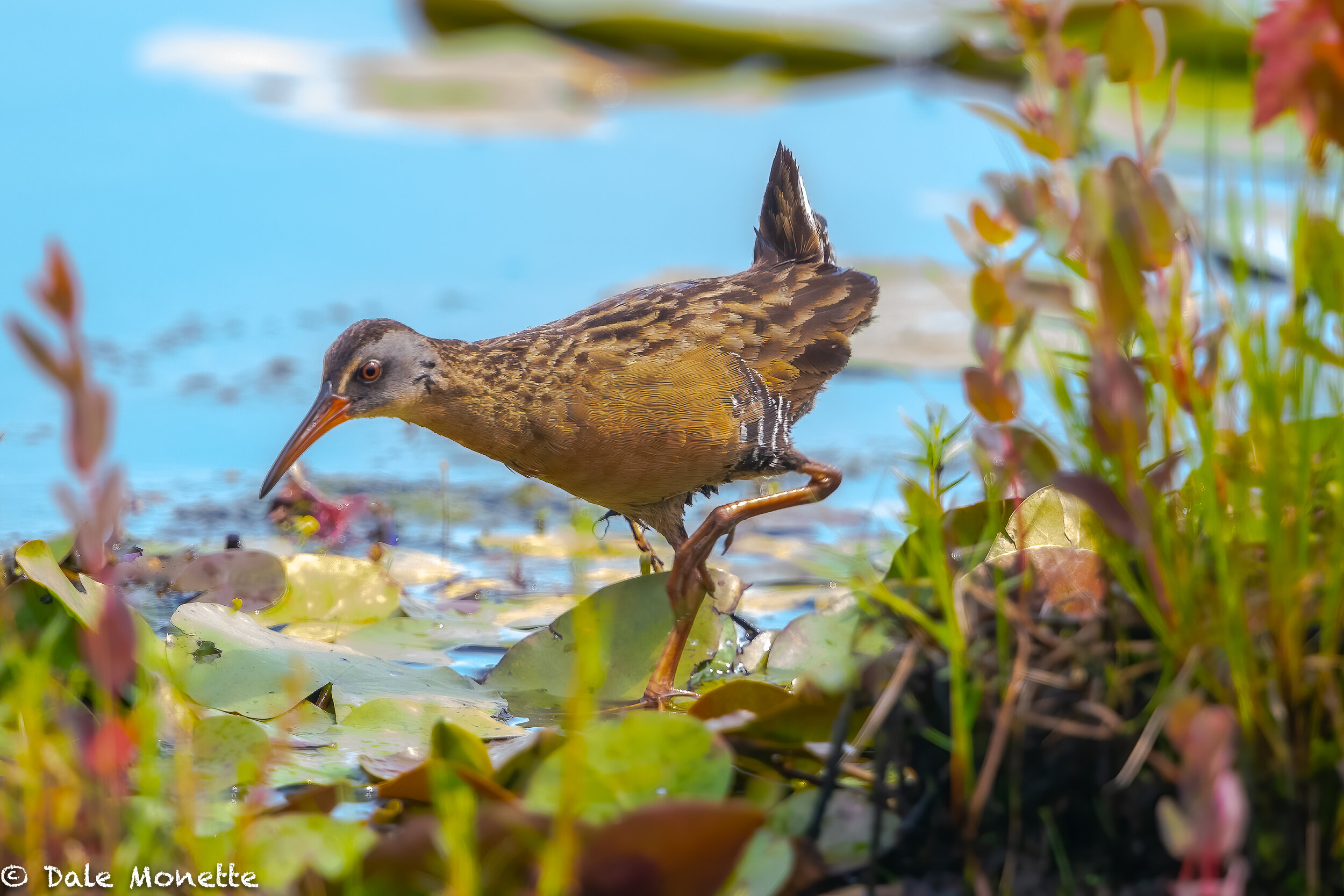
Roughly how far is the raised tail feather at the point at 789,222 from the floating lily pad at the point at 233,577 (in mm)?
1793

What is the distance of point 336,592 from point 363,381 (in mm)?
577

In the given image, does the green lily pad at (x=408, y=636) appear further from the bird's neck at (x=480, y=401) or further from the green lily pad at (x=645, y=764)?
the green lily pad at (x=645, y=764)

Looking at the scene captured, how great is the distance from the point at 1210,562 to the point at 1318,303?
356 millimetres

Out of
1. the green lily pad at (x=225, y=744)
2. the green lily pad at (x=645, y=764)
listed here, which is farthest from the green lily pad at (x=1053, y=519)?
the green lily pad at (x=225, y=744)

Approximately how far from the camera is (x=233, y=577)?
3.68 meters

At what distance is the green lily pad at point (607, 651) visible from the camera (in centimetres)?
306

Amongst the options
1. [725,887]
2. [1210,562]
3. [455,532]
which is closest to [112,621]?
[725,887]

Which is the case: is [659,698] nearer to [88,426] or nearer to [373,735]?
[373,735]

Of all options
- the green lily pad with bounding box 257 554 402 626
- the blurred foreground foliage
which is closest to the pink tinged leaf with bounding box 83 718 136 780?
the blurred foreground foliage

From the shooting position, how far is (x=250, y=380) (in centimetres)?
612

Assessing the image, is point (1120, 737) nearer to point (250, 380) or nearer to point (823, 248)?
point (823, 248)

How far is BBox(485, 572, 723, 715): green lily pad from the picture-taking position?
3.06 m

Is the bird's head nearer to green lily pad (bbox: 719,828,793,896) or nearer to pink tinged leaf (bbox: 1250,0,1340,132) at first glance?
green lily pad (bbox: 719,828,793,896)

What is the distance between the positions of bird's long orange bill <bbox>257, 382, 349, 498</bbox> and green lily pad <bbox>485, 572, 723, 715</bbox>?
0.74 meters
